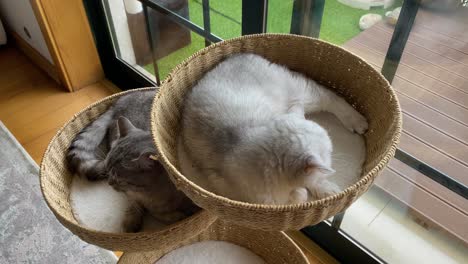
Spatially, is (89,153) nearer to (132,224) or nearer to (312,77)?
(132,224)

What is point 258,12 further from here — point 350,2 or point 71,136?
point 71,136

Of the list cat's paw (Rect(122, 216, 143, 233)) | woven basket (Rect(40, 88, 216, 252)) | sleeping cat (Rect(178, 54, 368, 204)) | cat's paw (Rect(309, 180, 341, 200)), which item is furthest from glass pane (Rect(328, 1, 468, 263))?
cat's paw (Rect(122, 216, 143, 233))

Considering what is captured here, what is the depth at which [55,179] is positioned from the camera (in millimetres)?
1146

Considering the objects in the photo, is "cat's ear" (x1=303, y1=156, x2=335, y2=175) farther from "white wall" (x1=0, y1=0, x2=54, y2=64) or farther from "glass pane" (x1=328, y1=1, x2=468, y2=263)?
"white wall" (x1=0, y1=0, x2=54, y2=64)

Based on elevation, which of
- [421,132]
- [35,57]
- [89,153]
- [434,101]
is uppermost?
[434,101]

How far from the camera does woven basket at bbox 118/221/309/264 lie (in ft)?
4.11

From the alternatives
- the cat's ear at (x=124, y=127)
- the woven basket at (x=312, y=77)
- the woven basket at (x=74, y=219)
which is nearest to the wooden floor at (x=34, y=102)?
the woven basket at (x=74, y=219)

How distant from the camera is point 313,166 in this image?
774 millimetres

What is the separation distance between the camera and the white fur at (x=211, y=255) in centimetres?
132

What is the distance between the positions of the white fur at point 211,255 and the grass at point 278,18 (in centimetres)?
79

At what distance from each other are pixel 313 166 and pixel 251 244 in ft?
2.24

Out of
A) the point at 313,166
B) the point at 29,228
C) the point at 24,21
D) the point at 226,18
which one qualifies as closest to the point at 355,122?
the point at 313,166

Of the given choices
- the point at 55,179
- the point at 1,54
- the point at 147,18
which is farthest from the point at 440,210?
the point at 1,54

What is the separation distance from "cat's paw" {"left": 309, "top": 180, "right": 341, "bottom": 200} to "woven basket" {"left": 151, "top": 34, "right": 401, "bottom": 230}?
9cm
